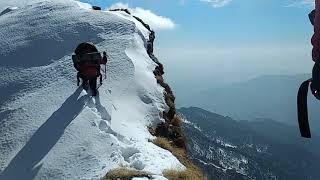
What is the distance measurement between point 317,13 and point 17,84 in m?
23.2

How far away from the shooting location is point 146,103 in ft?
72.5

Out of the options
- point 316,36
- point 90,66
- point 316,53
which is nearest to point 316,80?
point 316,53

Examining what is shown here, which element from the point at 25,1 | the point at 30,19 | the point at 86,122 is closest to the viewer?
the point at 86,122

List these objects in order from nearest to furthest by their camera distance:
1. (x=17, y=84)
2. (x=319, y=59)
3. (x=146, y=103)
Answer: (x=319, y=59)
(x=146, y=103)
(x=17, y=84)

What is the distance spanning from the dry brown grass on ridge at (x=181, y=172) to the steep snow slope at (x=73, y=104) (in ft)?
1.47

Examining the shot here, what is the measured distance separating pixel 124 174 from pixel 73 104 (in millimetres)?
7644

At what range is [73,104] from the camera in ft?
68.9

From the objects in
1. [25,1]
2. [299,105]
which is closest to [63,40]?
[25,1]

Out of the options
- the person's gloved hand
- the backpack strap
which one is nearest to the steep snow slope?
the backpack strap

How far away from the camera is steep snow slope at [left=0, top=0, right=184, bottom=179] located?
1623 cm

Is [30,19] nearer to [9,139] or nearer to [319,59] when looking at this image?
[9,139]

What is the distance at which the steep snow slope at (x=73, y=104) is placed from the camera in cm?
1623

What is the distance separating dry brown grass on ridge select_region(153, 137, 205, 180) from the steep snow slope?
0.45m

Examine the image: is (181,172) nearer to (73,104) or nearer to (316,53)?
(73,104)
